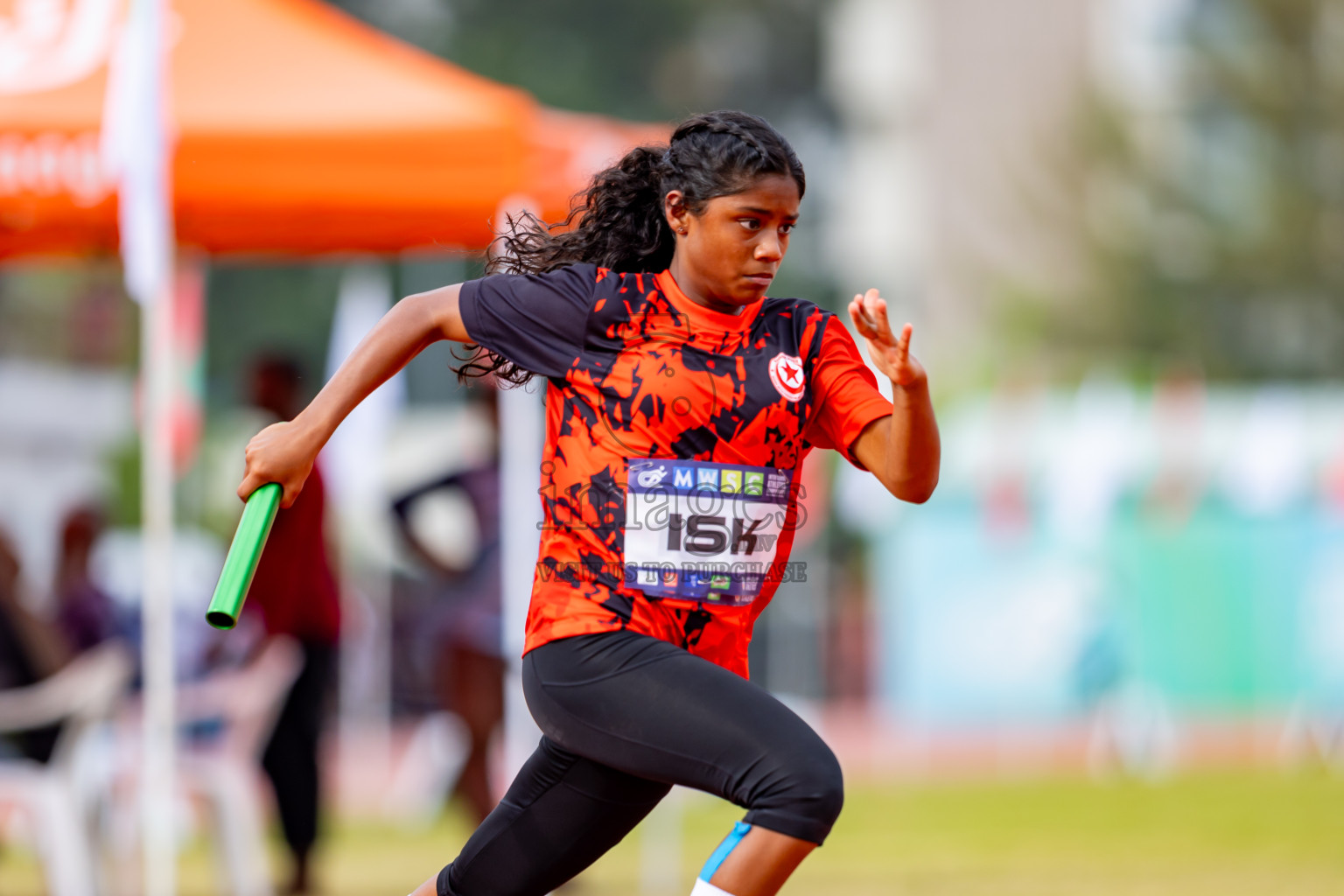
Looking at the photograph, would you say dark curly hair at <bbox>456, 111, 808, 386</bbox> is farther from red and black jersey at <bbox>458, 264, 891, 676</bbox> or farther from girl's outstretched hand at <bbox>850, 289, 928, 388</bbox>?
girl's outstretched hand at <bbox>850, 289, 928, 388</bbox>

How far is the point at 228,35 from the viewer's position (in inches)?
261

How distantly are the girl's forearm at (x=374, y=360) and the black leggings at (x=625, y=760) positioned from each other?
0.58 meters

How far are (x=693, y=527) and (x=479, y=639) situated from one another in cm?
462

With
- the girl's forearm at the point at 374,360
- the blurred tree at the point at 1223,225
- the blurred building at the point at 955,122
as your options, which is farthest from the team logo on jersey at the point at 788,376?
the blurred building at the point at 955,122

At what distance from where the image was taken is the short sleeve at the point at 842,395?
3498 millimetres

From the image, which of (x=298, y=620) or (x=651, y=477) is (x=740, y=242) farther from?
(x=298, y=620)

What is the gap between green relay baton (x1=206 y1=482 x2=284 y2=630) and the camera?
10.6ft

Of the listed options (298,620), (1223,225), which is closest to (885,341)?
(298,620)

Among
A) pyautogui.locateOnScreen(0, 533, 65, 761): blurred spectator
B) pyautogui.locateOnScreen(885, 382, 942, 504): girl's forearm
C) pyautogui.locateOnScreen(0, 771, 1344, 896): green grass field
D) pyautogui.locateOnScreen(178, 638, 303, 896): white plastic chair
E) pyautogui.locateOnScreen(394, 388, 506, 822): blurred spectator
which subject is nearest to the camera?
pyautogui.locateOnScreen(885, 382, 942, 504): girl's forearm

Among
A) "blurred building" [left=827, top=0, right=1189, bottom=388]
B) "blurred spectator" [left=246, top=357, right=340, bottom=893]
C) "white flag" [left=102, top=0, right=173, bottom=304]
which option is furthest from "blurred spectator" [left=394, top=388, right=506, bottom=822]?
"blurred building" [left=827, top=0, right=1189, bottom=388]

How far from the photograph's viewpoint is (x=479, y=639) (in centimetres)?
789

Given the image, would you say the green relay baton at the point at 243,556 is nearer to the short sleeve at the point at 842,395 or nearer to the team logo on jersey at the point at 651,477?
the team logo on jersey at the point at 651,477

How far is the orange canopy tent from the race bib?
306cm

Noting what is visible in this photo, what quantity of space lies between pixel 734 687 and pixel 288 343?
97.1 ft
